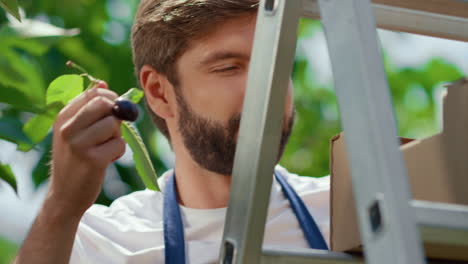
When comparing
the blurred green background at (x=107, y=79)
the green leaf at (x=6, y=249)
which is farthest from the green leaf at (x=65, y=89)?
the green leaf at (x=6, y=249)

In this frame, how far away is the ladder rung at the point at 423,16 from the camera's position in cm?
133

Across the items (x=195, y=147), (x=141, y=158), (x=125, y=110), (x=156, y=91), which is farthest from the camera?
(x=156, y=91)

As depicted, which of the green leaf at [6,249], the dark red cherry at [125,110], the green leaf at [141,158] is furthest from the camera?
the green leaf at [6,249]

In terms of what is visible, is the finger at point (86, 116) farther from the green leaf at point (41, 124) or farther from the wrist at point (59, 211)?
the wrist at point (59, 211)

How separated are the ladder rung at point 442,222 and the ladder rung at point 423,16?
1.30 ft

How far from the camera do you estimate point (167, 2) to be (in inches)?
89.0

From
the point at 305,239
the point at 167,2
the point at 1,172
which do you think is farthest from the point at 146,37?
the point at 1,172

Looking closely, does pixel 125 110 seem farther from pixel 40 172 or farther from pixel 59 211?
pixel 40 172

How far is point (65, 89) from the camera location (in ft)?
5.32

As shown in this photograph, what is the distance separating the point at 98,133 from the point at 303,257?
386 mm

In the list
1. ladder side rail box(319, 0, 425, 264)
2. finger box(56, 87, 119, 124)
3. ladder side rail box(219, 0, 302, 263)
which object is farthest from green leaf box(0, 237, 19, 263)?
ladder side rail box(319, 0, 425, 264)

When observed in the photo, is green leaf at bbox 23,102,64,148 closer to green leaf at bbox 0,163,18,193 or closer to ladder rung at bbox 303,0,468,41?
green leaf at bbox 0,163,18,193

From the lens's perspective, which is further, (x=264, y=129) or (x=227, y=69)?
(x=227, y=69)

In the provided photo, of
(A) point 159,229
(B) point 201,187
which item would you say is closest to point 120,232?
(A) point 159,229
